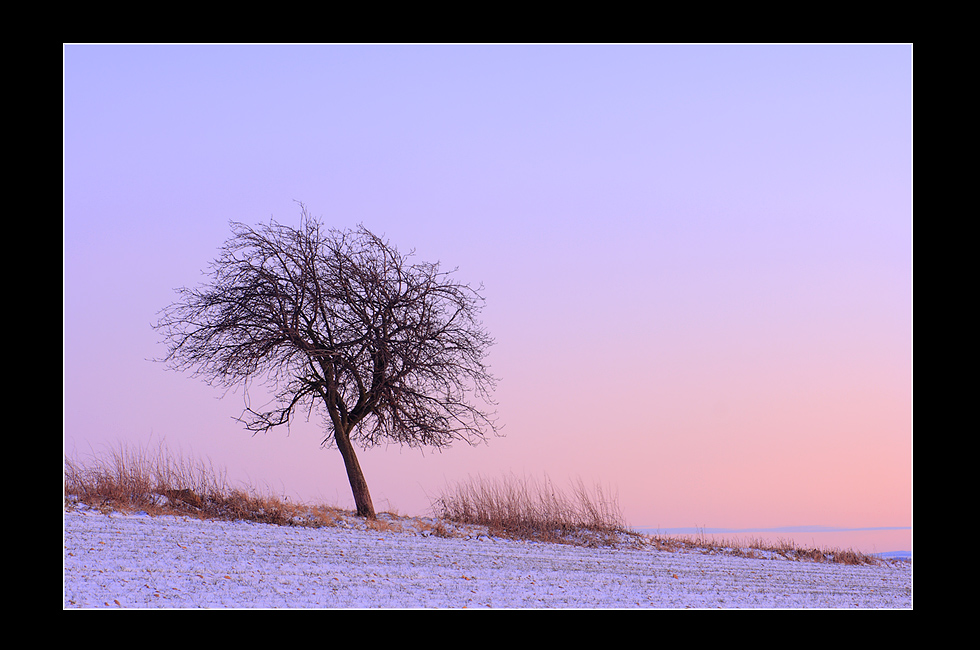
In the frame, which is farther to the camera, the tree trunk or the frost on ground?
the tree trunk

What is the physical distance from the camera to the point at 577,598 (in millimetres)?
10086

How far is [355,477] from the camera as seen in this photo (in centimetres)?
1648

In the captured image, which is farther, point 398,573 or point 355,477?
point 355,477

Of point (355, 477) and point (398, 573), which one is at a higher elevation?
point (355, 477)

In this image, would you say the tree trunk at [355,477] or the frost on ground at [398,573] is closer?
the frost on ground at [398,573]

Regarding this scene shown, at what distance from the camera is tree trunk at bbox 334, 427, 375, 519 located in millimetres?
16328

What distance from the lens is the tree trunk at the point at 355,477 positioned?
16.3m

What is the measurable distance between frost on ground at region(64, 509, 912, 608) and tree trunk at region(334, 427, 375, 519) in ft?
4.74

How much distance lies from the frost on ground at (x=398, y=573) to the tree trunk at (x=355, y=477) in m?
1.44

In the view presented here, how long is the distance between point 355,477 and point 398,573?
5.60 m

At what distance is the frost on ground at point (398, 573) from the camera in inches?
373
